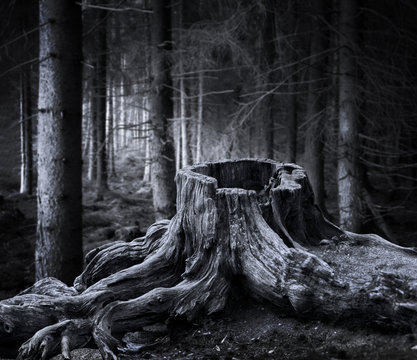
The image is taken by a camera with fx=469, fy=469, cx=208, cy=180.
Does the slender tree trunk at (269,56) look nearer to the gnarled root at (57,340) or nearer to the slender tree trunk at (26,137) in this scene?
the slender tree trunk at (26,137)

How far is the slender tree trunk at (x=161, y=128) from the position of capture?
466 inches

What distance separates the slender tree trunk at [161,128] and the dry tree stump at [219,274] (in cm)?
657

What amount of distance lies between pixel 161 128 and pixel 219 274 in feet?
26.1

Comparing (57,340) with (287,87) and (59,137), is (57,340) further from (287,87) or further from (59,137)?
(287,87)

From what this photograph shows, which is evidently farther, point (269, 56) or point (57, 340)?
point (269, 56)

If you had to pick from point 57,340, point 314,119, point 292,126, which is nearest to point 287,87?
point 292,126

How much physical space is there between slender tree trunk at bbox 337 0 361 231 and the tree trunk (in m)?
5.77

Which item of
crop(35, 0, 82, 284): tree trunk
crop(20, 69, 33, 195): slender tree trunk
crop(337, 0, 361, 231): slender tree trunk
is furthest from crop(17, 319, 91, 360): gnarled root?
crop(20, 69, 33, 195): slender tree trunk

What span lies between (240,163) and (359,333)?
273 cm

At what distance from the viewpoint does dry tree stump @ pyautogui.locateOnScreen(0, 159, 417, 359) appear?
360 cm

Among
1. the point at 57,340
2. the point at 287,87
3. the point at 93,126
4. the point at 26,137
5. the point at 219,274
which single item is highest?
the point at 287,87

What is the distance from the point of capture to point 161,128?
11.8m

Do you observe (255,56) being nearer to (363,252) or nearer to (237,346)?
(363,252)

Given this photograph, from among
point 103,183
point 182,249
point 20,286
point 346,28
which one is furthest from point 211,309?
point 103,183
